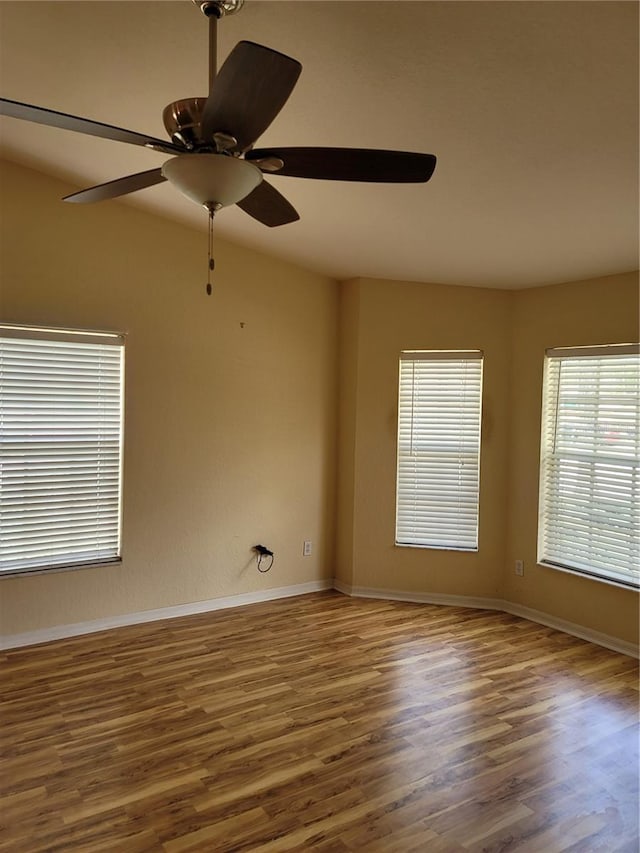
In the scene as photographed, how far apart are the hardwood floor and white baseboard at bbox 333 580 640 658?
0.11m

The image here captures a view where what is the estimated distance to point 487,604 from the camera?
4.66m

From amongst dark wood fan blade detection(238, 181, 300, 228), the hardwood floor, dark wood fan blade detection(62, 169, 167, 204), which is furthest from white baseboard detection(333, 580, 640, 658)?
dark wood fan blade detection(62, 169, 167, 204)

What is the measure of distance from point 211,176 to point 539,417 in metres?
3.36

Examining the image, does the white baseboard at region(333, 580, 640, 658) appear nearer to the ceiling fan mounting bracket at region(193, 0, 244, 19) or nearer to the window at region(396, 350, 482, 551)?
the window at region(396, 350, 482, 551)

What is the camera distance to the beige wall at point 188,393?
373 centimetres

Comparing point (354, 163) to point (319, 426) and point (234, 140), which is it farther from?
point (319, 426)

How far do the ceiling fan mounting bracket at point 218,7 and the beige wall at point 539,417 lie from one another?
118 inches

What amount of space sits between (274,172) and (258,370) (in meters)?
2.83

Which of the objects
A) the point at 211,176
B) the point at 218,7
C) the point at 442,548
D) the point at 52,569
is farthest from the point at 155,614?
the point at 218,7

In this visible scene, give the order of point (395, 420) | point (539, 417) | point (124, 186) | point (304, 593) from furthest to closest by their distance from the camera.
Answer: point (304, 593) → point (395, 420) → point (539, 417) → point (124, 186)

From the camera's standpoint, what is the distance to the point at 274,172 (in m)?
1.79

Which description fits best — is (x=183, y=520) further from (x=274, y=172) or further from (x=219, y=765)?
(x=274, y=172)

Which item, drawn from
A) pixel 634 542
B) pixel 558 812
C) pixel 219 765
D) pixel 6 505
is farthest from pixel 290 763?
pixel 634 542

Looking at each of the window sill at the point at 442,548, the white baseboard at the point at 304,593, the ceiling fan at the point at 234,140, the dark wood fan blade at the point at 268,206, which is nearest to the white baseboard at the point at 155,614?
the white baseboard at the point at 304,593
